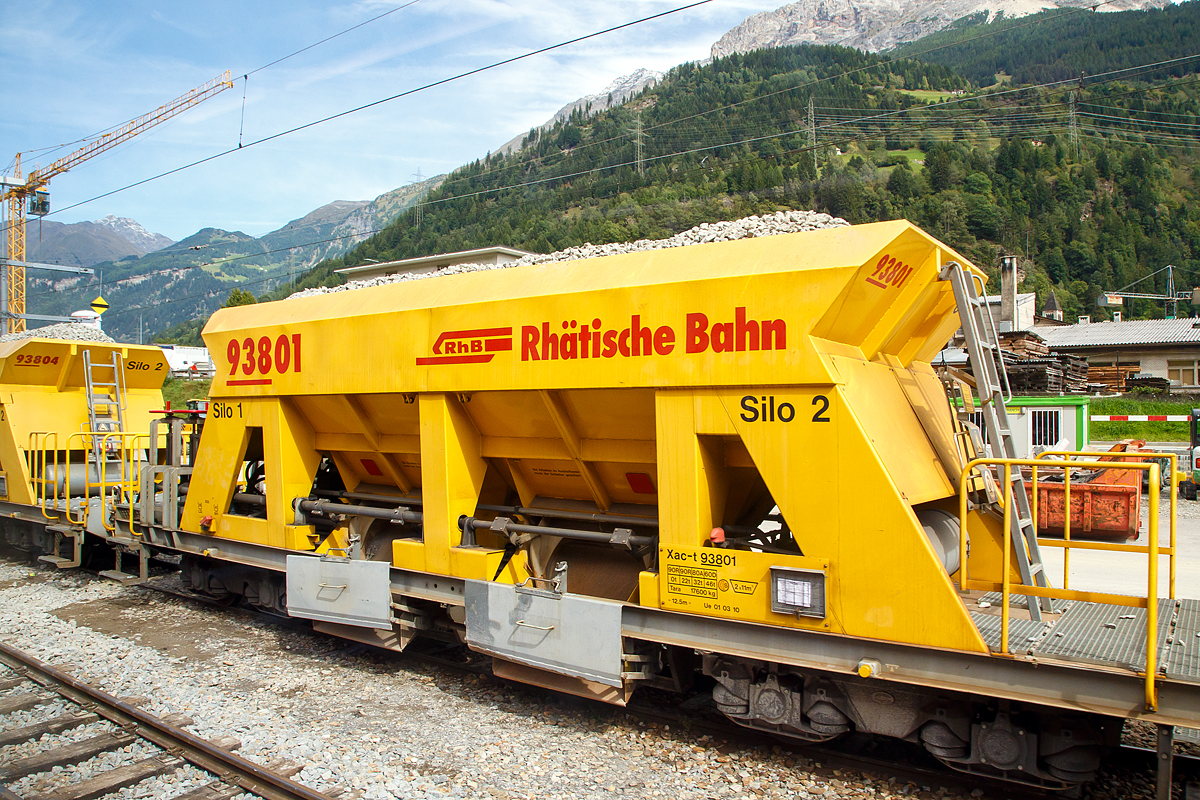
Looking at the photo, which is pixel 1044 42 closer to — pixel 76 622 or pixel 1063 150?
pixel 1063 150

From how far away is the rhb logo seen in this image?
18.5 ft

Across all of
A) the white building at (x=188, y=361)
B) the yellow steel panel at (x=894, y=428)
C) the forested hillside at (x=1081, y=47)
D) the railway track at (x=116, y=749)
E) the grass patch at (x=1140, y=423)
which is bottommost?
the railway track at (x=116, y=749)

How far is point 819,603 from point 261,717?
4.19 m

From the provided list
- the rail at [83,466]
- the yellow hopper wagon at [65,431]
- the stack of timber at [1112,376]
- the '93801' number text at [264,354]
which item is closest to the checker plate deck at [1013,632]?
the '93801' number text at [264,354]

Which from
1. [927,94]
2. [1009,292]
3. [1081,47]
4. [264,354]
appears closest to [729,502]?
A: [264,354]

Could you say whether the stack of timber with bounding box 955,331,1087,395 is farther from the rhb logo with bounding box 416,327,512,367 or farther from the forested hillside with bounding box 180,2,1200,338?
the forested hillside with bounding box 180,2,1200,338

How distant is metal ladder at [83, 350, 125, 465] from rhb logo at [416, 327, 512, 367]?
753cm

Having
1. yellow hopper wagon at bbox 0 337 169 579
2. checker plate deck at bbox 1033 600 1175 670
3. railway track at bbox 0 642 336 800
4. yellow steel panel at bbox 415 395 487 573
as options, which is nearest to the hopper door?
yellow steel panel at bbox 415 395 487 573

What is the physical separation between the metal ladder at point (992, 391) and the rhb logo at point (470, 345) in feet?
10.0

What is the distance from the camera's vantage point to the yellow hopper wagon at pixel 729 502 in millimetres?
4023

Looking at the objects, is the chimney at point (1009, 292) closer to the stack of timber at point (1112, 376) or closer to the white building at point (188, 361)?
the stack of timber at point (1112, 376)

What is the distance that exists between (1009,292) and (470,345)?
45234 millimetres

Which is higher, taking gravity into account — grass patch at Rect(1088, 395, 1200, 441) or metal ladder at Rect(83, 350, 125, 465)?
metal ladder at Rect(83, 350, 125, 465)

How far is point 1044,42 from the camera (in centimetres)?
16075
